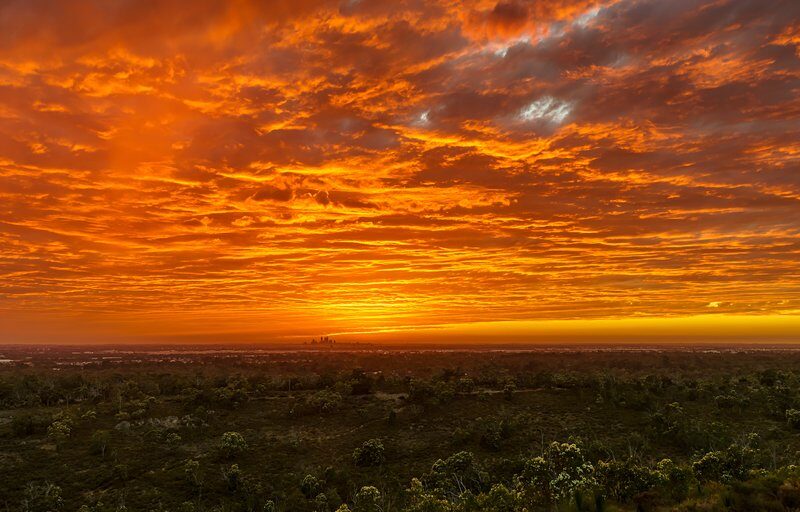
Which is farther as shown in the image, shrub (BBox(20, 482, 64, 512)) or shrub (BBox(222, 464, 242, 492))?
shrub (BBox(222, 464, 242, 492))

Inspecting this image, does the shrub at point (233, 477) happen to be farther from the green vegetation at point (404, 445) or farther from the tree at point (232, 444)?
the tree at point (232, 444)

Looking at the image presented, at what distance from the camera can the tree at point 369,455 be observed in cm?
5028

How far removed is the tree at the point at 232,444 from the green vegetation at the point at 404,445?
0.23 m

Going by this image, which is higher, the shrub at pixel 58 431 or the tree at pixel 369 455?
the shrub at pixel 58 431

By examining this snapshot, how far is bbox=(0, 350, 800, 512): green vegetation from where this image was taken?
1064 inches

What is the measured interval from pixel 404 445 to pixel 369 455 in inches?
233

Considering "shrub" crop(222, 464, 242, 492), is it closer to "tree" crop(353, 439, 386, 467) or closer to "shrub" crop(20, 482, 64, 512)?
"tree" crop(353, 439, 386, 467)

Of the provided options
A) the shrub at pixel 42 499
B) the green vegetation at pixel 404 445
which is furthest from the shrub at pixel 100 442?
the shrub at pixel 42 499

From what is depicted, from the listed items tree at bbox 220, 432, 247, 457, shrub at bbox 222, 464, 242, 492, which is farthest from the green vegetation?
tree at bbox 220, 432, 247, 457

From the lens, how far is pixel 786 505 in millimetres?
18703

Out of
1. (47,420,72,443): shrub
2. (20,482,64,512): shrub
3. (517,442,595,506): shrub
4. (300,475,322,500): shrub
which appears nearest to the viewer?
(517,442,595,506): shrub

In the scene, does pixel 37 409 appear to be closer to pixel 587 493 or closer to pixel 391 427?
pixel 391 427

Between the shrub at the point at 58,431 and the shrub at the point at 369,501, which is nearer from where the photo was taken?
the shrub at the point at 369,501

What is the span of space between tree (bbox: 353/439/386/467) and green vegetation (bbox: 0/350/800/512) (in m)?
0.15
